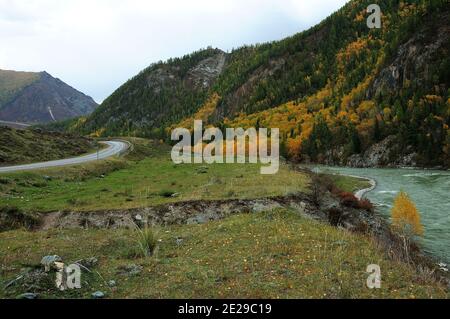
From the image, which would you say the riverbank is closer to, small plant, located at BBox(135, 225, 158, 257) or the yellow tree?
small plant, located at BBox(135, 225, 158, 257)

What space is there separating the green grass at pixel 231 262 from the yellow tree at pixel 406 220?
641 inches

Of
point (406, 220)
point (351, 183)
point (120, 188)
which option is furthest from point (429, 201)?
point (120, 188)

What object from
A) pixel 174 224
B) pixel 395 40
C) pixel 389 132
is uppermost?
pixel 395 40

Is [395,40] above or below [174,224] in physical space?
above

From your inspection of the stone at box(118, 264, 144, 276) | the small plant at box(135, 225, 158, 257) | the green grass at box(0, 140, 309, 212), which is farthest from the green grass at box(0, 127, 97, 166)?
the stone at box(118, 264, 144, 276)

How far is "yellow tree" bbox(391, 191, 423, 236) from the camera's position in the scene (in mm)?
35469

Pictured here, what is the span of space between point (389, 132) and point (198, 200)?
107 meters

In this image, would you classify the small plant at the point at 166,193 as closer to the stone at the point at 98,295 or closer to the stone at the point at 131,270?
the stone at the point at 131,270

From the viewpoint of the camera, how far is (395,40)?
541ft

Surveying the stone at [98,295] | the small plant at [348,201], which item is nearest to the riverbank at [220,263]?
the stone at [98,295]

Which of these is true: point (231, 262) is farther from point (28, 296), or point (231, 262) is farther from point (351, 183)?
point (351, 183)

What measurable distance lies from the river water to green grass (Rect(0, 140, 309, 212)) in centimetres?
1086

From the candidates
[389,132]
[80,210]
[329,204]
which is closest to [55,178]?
[80,210]
